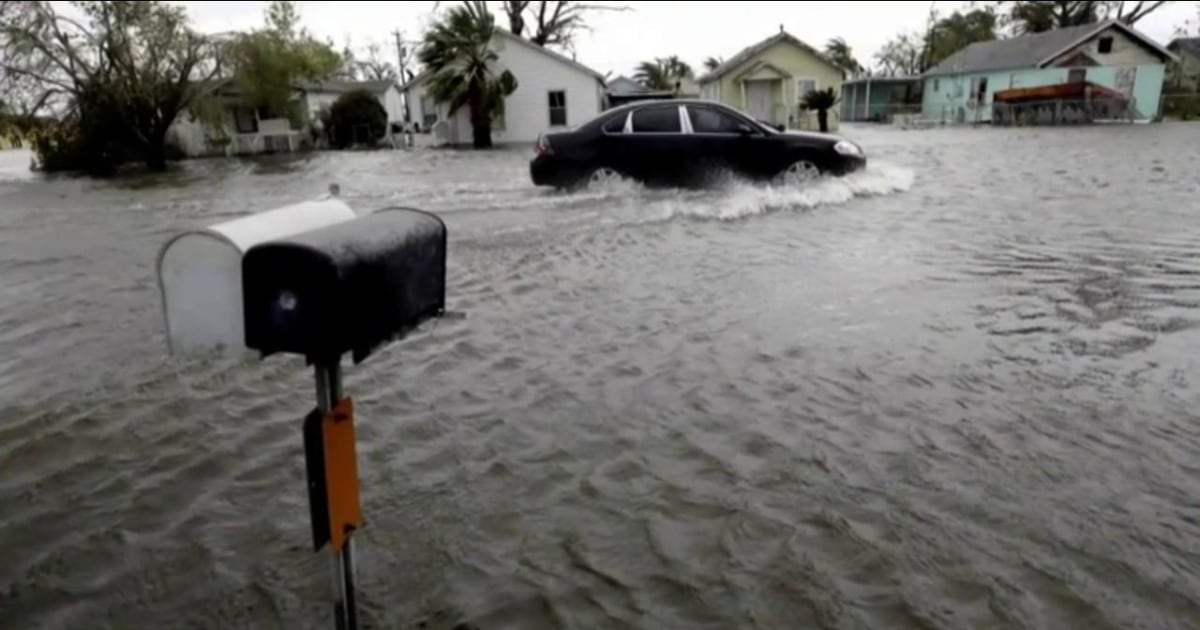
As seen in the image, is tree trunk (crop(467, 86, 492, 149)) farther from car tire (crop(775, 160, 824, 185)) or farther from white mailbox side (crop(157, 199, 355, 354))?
white mailbox side (crop(157, 199, 355, 354))

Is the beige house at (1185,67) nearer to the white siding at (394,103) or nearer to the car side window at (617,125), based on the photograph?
the car side window at (617,125)

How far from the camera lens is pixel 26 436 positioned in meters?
3.89

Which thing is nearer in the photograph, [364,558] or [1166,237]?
[364,558]

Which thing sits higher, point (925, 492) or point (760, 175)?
point (760, 175)

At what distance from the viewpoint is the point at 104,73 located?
26.2 meters

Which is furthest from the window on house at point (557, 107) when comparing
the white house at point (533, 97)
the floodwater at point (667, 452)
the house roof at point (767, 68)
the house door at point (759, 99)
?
the floodwater at point (667, 452)

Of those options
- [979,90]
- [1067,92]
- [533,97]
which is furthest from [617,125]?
[979,90]

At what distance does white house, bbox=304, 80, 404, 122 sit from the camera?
1553 inches

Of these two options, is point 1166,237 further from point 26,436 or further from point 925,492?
point 26,436

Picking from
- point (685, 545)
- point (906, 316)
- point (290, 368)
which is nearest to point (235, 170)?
point (290, 368)

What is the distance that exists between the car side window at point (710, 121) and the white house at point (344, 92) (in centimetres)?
2840

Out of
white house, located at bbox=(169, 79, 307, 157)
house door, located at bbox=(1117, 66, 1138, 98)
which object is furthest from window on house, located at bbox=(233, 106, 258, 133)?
house door, located at bbox=(1117, 66, 1138, 98)

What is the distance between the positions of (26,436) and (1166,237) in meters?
9.95

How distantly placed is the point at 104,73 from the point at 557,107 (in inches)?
636
